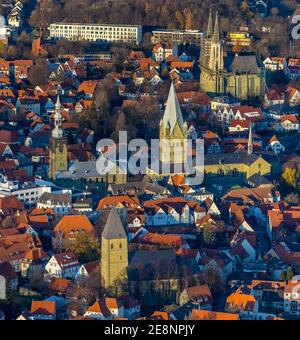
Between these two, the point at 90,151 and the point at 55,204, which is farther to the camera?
the point at 90,151

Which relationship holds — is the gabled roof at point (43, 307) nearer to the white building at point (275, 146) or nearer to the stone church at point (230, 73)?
the white building at point (275, 146)

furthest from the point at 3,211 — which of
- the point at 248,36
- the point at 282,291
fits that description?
the point at 248,36

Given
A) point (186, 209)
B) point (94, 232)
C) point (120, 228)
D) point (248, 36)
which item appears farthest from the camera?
point (248, 36)

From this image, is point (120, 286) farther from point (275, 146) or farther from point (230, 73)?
point (230, 73)

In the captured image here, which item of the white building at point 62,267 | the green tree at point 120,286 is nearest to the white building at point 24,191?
the white building at point 62,267

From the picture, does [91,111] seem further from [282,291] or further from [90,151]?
[282,291]

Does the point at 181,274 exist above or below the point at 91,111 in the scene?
below
